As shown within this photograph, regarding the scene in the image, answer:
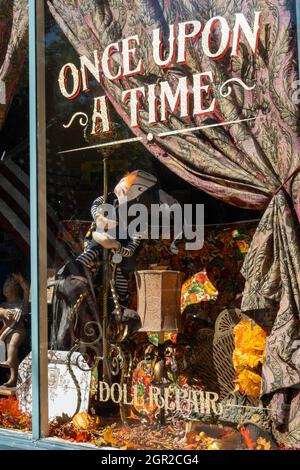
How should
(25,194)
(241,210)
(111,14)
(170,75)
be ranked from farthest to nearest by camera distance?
(25,194)
(111,14)
(170,75)
(241,210)

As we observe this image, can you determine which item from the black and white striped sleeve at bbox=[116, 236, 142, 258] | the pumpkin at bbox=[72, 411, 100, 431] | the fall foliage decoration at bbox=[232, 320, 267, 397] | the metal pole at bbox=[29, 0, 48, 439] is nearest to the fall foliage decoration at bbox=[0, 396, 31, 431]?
the metal pole at bbox=[29, 0, 48, 439]

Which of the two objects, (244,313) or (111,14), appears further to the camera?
(111,14)

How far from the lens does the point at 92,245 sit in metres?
4.37

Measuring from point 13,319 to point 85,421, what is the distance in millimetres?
879

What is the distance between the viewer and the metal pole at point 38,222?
175 inches

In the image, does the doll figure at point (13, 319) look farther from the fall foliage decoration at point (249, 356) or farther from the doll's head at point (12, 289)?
the fall foliage decoration at point (249, 356)

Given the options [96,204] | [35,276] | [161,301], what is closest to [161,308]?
[161,301]

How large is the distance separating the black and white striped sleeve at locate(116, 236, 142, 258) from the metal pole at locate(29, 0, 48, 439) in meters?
0.55

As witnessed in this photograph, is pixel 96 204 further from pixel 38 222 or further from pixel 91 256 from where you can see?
pixel 38 222

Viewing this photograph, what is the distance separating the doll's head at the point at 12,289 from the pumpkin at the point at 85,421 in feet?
2.83

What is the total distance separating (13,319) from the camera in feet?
15.7
